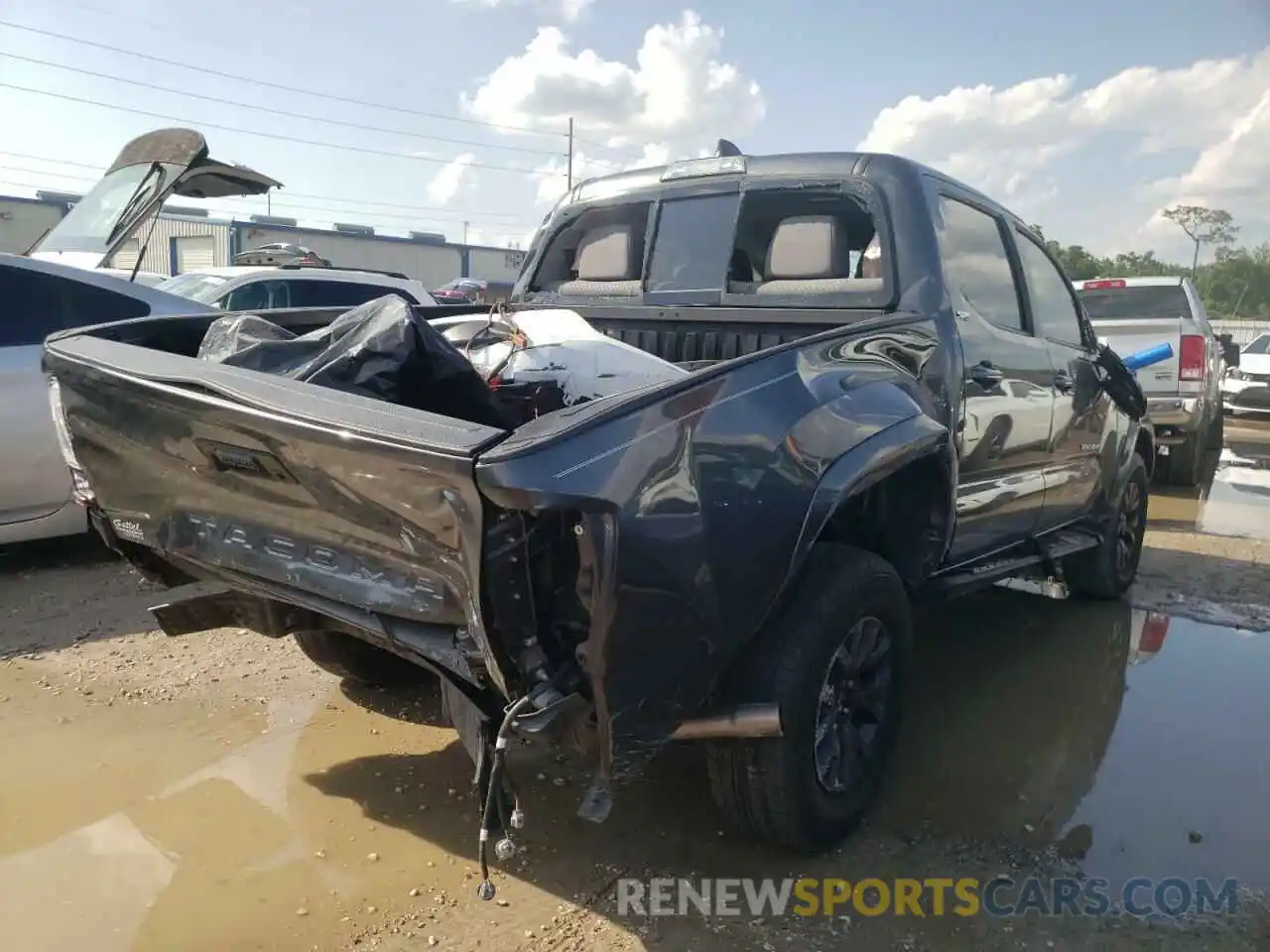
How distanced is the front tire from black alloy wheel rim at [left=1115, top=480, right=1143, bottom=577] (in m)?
2.91

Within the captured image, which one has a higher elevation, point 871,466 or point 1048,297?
point 1048,297

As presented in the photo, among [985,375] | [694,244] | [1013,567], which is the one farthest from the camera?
[1013,567]

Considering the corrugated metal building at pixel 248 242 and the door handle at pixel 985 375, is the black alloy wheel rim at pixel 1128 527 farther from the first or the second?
the corrugated metal building at pixel 248 242

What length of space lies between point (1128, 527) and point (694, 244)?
3.22 metres

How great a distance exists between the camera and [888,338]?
3.25 m

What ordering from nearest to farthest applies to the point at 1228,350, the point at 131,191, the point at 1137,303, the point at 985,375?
the point at 985,375, the point at 131,191, the point at 1137,303, the point at 1228,350

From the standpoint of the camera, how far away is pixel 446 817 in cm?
319

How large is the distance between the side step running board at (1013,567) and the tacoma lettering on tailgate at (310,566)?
216cm

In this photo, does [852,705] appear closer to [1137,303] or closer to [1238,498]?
[1238,498]

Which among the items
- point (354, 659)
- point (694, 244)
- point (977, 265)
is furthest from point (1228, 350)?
point (354, 659)

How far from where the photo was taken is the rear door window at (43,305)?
17.4ft

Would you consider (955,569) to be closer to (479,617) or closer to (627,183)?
(627,183)

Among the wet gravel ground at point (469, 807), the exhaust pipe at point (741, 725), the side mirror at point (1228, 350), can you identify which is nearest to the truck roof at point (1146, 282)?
the side mirror at point (1228, 350)

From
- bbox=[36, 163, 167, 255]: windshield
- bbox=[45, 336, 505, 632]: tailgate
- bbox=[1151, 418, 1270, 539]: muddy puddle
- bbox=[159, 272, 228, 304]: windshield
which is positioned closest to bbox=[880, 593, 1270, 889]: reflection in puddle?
bbox=[45, 336, 505, 632]: tailgate
